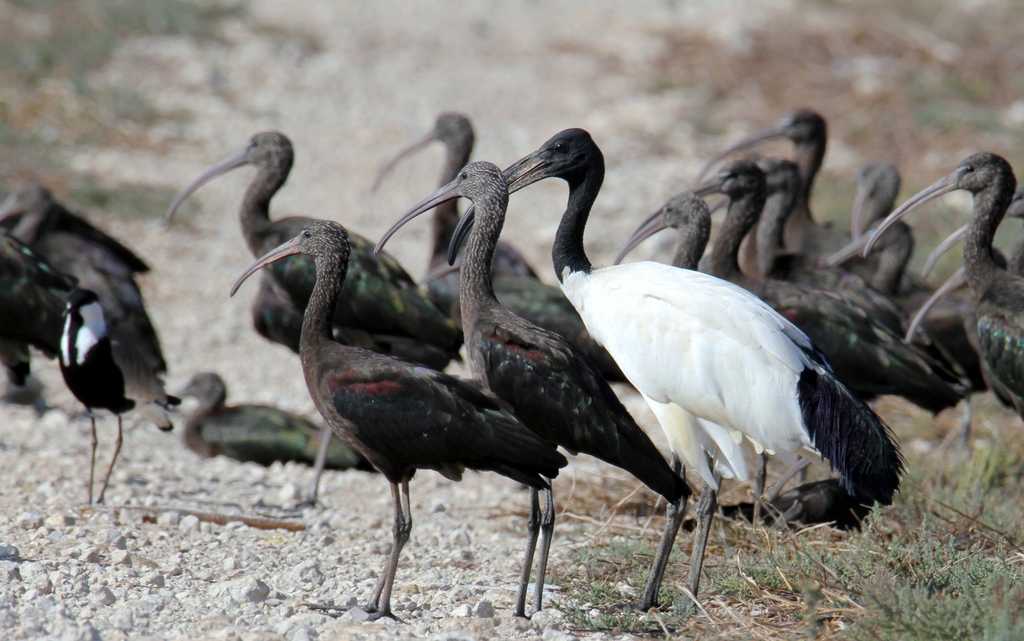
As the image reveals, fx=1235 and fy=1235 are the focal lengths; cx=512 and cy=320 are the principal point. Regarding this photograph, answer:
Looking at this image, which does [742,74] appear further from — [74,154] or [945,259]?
[74,154]

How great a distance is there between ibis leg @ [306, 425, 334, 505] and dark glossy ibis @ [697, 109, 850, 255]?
11.8 feet

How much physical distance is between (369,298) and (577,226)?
6.62ft

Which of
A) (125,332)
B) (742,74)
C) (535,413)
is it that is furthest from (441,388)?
(742,74)

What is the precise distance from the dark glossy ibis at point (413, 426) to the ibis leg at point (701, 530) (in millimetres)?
795

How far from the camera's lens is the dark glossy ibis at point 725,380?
5.02 meters

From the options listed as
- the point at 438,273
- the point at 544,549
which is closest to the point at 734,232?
the point at 438,273

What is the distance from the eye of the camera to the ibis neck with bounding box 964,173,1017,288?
651cm

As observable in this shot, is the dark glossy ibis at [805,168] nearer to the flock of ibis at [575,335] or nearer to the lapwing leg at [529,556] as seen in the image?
the flock of ibis at [575,335]

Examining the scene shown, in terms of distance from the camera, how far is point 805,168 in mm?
9703

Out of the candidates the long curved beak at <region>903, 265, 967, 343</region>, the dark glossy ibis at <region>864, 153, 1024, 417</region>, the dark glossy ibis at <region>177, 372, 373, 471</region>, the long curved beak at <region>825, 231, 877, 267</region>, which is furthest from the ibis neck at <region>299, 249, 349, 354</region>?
the long curved beak at <region>825, 231, 877, 267</region>

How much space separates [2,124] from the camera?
1392 centimetres

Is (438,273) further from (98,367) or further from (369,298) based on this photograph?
(98,367)

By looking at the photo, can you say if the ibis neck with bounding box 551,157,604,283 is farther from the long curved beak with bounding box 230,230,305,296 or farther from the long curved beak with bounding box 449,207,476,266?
the long curved beak with bounding box 230,230,305,296

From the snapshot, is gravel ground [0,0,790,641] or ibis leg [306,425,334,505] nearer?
gravel ground [0,0,790,641]
